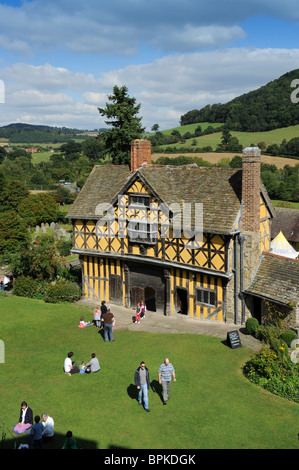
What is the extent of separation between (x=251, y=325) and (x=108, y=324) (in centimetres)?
726

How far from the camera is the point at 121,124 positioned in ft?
144

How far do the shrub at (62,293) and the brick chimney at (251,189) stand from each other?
12583 mm

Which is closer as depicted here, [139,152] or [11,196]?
[139,152]

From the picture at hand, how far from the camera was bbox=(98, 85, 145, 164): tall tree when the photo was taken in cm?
4300

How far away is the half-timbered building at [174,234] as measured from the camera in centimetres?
2325

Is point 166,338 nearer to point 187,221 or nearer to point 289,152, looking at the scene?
point 187,221

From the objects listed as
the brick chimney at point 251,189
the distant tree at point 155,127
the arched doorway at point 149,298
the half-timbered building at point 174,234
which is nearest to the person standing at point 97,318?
the half-timbered building at point 174,234

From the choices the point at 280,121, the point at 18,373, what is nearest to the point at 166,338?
the point at 18,373

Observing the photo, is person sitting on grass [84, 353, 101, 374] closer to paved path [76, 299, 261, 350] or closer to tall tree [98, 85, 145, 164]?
paved path [76, 299, 261, 350]

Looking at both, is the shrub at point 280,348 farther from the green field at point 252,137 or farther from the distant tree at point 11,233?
the green field at point 252,137

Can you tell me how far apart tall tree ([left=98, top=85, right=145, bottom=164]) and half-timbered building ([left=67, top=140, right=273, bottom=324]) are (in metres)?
13.3

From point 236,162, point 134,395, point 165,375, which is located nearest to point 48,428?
point 134,395

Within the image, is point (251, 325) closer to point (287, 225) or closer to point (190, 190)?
point (190, 190)

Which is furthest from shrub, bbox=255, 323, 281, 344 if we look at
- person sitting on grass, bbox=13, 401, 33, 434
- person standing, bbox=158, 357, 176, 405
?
person sitting on grass, bbox=13, 401, 33, 434
